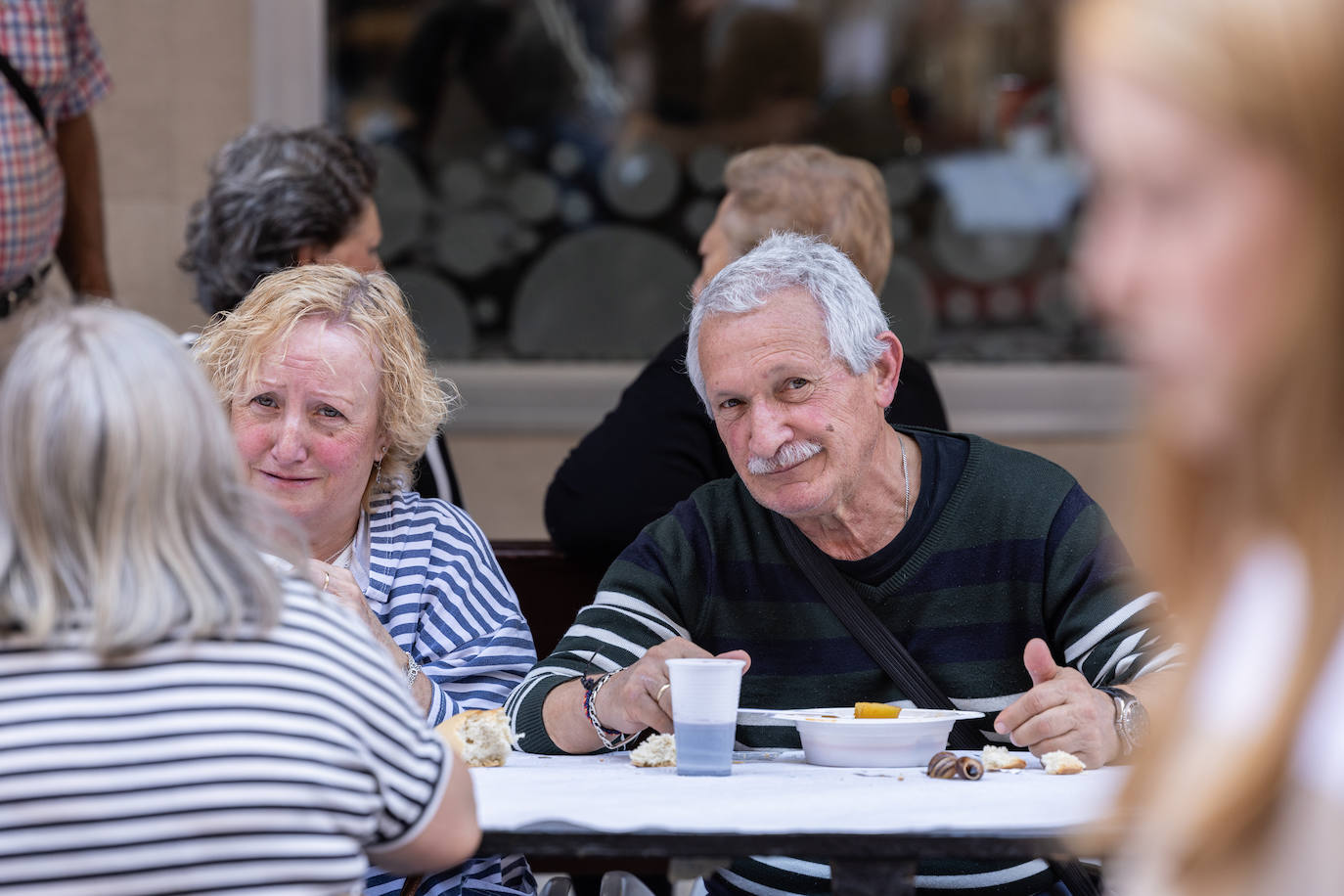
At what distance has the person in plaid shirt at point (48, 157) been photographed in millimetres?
3598

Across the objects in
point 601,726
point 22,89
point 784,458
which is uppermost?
point 22,89

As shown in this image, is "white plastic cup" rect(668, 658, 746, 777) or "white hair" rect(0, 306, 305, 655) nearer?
"white hair" rect(0, 306, 305, 655)

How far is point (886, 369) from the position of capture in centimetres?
264

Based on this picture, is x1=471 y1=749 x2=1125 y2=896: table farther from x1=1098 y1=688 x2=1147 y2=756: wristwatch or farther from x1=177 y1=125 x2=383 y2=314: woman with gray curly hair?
x1=177 y1=125 x2=383 y2=314: woman with gray curly hair

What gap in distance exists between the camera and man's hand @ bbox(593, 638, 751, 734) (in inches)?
90.4

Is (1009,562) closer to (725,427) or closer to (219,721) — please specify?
(725,427)

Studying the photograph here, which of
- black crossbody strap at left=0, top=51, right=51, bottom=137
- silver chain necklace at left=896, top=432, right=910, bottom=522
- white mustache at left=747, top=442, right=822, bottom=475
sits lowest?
silver chain necklace at left=896, top=432, right=910, bottom=522

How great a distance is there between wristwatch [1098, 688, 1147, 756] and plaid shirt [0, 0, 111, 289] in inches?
106

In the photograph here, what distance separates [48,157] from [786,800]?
8.68ft

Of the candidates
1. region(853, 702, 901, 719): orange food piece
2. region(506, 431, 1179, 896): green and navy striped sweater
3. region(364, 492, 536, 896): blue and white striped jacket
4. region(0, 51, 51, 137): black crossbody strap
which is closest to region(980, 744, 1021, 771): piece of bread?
region(853, 702, 901, 719): orange food piece

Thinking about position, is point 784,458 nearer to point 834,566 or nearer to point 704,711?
point 834,566

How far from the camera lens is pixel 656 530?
2713mm

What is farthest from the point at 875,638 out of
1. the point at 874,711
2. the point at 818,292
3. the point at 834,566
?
the point at 818,292

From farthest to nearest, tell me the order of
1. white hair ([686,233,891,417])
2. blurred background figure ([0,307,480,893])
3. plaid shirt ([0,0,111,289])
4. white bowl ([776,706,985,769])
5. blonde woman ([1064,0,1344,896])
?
plaid shirt ([0,0,111,289])
white hair ([686,233,891,417])
white bowl ([776,706,985,769])
blurred background figure ([0,307,480,893])
blonde woman ([1064,0,1344,896])
